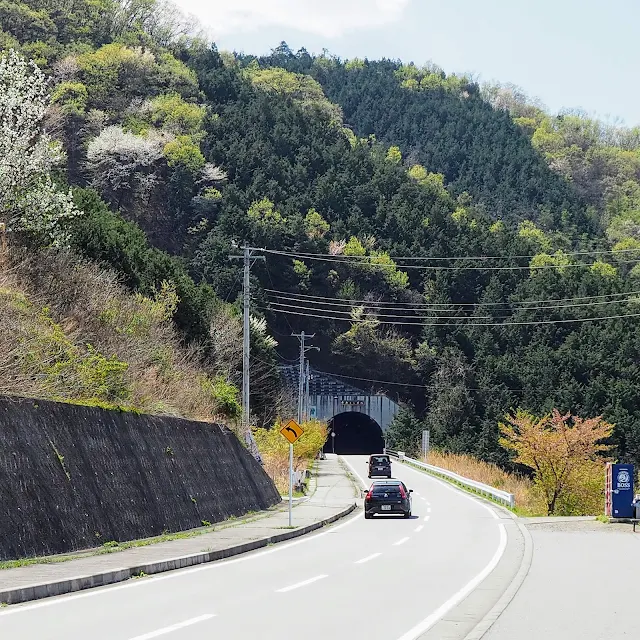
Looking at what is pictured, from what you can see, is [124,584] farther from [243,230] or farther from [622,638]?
[243,230]

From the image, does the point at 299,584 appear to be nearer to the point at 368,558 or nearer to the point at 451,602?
the point at 451,602

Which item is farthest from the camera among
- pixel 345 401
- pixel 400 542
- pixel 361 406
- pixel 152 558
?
pixel 361 406

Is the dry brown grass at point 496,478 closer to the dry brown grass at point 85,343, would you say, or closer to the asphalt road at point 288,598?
the dry brown grass at point 85,343

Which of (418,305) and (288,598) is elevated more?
(418,305)

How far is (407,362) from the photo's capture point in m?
97.2

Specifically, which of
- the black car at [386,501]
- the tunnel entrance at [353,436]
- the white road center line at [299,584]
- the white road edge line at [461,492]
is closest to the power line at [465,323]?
the tunnel entrance at [353,436]

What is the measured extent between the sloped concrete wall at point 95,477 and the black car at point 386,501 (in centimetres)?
575

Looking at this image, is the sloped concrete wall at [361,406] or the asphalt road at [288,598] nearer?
the asphalt road at [288,598]

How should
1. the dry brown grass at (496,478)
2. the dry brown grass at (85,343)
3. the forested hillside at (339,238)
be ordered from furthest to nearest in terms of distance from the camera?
the forested hillside at (339,238)
the dry brown grass at (496,478)
the dry brown grass at (85,343)

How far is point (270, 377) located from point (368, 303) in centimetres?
3076

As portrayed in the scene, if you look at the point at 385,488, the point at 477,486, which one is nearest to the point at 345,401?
the point at 477,486

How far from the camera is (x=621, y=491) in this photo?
28422 mm

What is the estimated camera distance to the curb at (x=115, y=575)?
12.0 m

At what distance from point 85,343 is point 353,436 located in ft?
288
